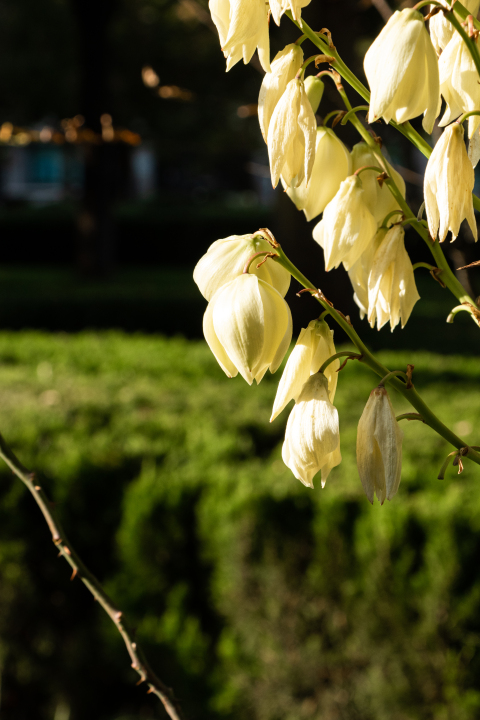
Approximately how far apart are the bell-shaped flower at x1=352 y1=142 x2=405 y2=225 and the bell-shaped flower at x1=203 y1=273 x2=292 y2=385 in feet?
0.52

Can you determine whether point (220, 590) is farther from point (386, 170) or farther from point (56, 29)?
point (56, 29)

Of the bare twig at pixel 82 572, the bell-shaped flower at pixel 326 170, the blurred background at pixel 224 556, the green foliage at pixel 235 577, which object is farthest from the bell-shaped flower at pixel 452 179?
the green foliage at pixel 235 577

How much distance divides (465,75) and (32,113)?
12790 millimetres

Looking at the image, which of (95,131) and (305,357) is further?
(95,131)

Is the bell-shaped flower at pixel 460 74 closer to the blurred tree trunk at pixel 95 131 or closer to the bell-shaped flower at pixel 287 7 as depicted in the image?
the bell-shaped flower at pixel 287 7

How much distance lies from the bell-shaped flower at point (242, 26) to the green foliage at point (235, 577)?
156 centimetres

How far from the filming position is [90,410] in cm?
296

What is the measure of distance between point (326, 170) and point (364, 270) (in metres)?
0.10

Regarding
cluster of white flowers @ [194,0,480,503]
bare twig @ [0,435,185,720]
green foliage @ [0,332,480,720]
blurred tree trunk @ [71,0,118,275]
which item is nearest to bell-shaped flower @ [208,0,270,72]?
cluster of white flowers @ [194,0,480,503]

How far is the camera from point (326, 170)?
672mm

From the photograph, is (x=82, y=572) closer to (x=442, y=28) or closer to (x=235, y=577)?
(x=442, y=28)

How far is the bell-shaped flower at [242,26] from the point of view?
57cm

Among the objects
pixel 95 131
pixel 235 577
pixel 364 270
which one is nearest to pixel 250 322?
pixel 364 270

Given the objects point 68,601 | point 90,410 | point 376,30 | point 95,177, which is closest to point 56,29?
point 95,177
